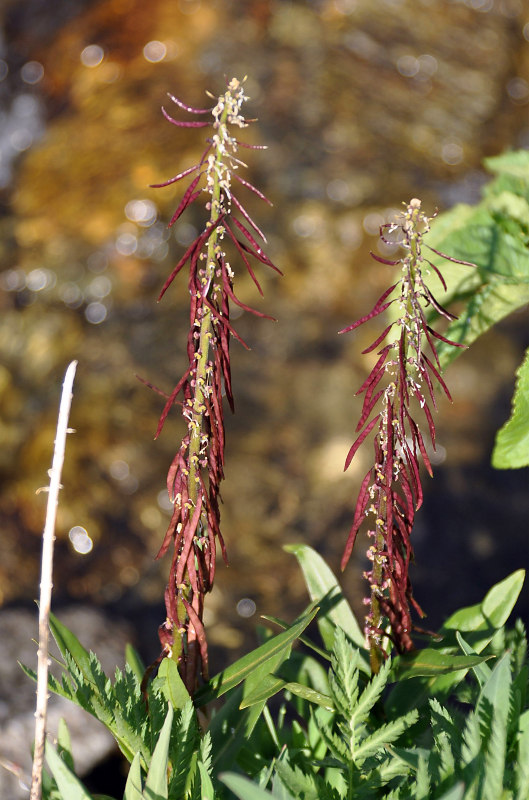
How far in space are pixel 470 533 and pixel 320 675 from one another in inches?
134

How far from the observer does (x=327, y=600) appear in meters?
1.88

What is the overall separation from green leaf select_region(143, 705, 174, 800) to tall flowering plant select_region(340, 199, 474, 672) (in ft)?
1.50

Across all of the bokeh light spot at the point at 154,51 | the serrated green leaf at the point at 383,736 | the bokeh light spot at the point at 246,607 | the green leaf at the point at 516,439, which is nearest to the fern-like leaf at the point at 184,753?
the serrated green leaf at the point at 383,736

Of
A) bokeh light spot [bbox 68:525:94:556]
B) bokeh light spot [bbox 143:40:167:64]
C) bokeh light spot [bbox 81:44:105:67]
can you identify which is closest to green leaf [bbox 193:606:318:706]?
bokeh light spot [bbox 68:525:94:556]

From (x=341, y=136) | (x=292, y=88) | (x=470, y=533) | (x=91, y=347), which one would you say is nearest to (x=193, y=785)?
(x=470, y=533)

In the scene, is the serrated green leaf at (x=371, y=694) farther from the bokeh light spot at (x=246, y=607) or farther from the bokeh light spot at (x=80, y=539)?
the bokeh light spot at (x=80, y=539)

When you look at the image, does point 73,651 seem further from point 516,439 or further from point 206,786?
point 516,439

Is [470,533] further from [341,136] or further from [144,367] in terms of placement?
[341,136]

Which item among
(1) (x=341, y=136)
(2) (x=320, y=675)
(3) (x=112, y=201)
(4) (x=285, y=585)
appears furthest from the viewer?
(1) (x=341, y=136)

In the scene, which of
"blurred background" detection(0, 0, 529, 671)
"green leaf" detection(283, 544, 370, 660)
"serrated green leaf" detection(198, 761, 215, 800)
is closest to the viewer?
"serrated green leaf" detection(198, 761, 215, 800)

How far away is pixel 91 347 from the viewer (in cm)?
580

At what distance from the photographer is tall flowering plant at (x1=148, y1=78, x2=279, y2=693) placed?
140cm

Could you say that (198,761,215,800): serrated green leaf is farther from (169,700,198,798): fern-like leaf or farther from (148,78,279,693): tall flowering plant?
(148,78,279,693): tall flowering plant

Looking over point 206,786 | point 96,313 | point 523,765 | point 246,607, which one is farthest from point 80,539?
point 523,765
